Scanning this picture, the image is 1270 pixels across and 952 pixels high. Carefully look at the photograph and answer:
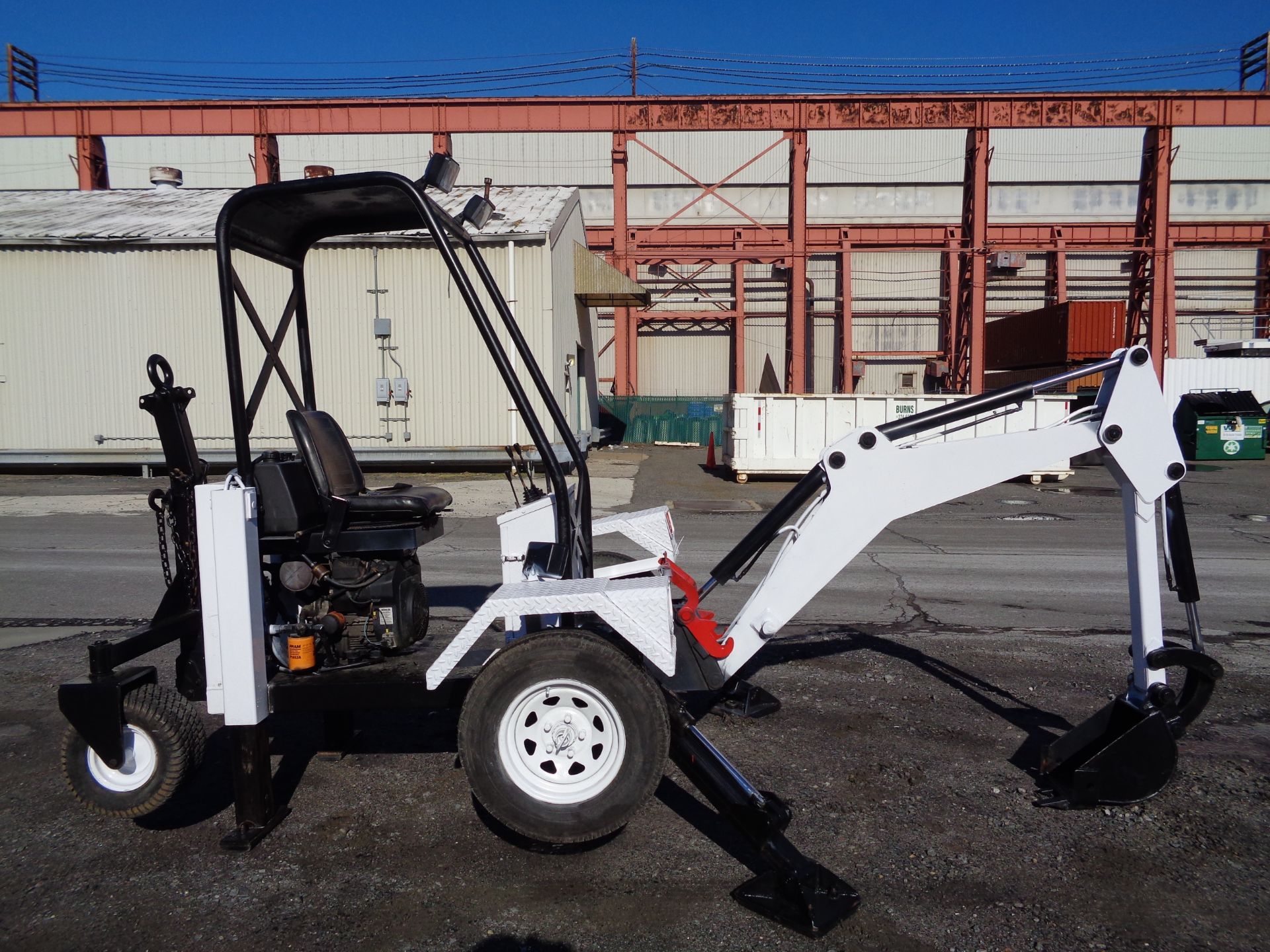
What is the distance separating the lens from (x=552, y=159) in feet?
120

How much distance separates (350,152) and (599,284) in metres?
17.8

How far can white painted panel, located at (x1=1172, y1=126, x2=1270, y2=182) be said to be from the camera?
122ft

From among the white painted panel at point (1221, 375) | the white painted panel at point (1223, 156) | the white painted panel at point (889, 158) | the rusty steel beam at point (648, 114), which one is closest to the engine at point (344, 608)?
the rusty steel beam at point (648, 114)

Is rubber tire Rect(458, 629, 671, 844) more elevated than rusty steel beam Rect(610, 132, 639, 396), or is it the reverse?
rusty steel beam Rect(610, 132, 639, 396)

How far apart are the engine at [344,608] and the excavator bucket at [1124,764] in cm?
291

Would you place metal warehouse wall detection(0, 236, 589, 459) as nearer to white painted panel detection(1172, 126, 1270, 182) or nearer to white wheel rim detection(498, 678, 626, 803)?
white wheel rim detection(498, 678, 626, 803)

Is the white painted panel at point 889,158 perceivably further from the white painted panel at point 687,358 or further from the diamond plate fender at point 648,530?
the diamond plate fender at point 648,530

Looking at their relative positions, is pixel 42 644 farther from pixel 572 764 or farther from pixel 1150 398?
pixel 1150 398

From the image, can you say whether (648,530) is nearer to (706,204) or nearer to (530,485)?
(530,485)

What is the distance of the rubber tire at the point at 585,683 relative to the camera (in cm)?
332

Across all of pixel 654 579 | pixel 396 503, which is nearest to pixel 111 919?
pixel 396 503

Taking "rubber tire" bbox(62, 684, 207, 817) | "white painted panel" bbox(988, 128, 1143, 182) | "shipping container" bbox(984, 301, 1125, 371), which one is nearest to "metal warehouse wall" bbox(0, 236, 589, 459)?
"rubber tire" bbox(62, 684, 207, 817)

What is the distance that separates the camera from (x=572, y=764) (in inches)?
136

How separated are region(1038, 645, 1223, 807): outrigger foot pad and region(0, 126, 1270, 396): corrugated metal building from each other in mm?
33087
